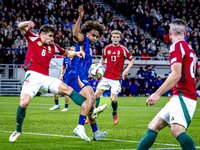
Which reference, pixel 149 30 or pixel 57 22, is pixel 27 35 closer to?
pixel 57 22

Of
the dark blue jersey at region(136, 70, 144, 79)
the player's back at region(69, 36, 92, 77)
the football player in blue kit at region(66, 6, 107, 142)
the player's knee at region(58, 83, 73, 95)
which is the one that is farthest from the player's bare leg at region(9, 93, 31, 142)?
the dark blue jersey at region(136, 70, 144, 79)

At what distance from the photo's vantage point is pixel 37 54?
6.33 metres

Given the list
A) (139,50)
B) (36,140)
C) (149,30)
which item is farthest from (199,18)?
(36,140)

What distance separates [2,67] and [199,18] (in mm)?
18170

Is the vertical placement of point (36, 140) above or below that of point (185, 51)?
below

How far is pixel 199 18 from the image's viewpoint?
29094 mm

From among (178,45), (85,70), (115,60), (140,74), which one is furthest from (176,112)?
(140,74)

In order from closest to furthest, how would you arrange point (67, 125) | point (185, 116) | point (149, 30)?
point (185, 116) → point (67, 125) → point (149, 30)

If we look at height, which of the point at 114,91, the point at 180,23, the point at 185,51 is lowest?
the point at 114,91

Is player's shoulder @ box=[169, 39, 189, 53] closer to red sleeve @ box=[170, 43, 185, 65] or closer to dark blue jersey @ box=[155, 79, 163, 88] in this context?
red sleeve @ box=[170, 43, 185, 65]

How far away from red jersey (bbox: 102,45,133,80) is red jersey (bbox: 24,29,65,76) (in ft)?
11.2

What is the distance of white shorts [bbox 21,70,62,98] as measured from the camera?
5902 millimetres

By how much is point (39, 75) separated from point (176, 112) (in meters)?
3.16

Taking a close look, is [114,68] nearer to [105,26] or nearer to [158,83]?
[158,83]
